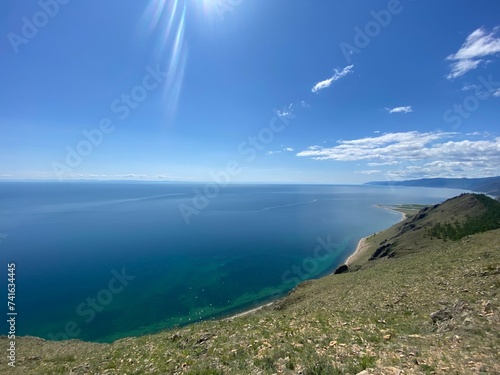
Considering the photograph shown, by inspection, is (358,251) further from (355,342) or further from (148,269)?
(355,342)

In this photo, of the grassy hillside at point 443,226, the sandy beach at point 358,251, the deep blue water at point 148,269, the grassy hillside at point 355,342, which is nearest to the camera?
the grassy hillside at point 355,342

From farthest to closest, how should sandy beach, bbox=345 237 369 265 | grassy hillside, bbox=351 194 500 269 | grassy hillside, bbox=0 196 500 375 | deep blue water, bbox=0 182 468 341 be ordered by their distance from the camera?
sandy beach, bbox=345 237 369 265 → grassy hillside, bbox=351 194 500 269 → deep blue water, bbox=0 182 468 341 → grassy hillside, bbox=0 196 500 375

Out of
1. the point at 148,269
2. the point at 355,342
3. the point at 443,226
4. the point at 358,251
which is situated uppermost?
the point at 355,342

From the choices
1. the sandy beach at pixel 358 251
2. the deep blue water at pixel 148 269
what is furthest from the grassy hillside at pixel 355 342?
the sandy beach at pixel 358 251

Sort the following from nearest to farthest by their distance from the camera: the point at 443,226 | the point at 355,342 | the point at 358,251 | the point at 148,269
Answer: the point at 355,342 → the point at 443,226 → the point at 148,269 → the point at 358,251

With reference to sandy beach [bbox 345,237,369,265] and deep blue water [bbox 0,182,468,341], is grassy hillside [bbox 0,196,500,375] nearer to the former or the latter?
deep blue water [bbox 0,182,468,341]

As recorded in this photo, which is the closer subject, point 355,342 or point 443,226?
point 355,342

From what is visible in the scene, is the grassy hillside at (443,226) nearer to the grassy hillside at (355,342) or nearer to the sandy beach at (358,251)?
the sandy beach at (358,251)

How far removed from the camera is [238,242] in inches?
4825

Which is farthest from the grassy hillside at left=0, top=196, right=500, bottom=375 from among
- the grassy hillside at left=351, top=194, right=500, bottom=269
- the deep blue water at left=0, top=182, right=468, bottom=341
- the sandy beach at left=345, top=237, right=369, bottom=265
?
the sandy beach at left=345, top=237, right=369, bottom=265

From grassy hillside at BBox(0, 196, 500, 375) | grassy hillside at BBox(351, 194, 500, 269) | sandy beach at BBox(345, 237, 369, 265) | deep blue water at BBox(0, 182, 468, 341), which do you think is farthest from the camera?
sandy beach at BBox(345, 237, 369, 265)

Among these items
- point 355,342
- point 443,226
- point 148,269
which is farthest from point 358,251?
point 355,342

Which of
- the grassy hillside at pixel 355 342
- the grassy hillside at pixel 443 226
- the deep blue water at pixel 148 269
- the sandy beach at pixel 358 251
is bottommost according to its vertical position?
the sandy beach at pixel 358 251

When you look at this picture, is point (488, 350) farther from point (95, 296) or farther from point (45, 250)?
point (45, 250)
